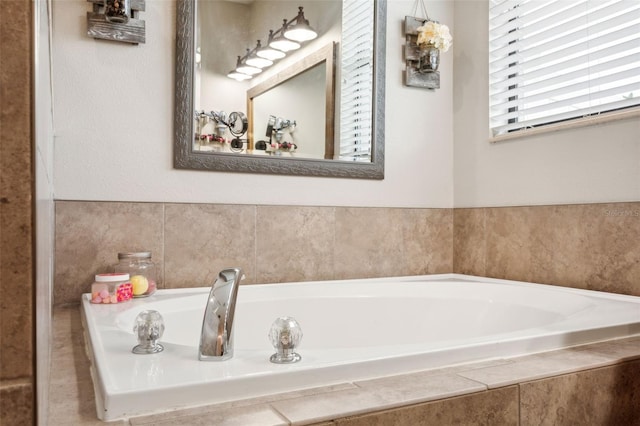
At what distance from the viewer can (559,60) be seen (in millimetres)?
1976

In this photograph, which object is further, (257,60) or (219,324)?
(257,60)

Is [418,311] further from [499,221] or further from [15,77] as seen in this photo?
[15,77]

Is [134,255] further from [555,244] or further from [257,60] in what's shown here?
[555,244]

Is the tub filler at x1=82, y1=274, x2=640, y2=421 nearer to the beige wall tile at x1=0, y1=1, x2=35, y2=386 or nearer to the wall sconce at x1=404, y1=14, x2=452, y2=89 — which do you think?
the beige wall tile at x1=0, y1=1, x2=35, y2=386

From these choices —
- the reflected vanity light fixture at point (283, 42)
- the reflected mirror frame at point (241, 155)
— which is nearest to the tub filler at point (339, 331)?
the reflected mirror frame at point (241, 155)

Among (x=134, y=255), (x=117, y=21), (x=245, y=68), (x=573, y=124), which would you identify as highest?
(x=117, y=21)

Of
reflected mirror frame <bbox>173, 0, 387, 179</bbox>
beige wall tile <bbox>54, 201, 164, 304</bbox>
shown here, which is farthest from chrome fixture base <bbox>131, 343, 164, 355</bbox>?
reflected mirror frame <bbox>173, 0, 387, 179</bbox>

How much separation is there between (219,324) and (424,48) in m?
1.85

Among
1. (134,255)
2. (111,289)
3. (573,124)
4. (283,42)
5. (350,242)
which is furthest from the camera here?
(350,242)

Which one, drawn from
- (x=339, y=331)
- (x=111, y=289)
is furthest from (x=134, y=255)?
(x=339, y=331)

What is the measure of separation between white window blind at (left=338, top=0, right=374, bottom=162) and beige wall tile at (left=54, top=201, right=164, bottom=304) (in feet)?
2.91

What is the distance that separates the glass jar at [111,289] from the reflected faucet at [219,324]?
786mm

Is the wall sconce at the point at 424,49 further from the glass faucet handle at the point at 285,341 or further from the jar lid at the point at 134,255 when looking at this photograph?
the glass faucet handle at the point at 285,341

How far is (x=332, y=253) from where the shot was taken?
2166 millimetres
